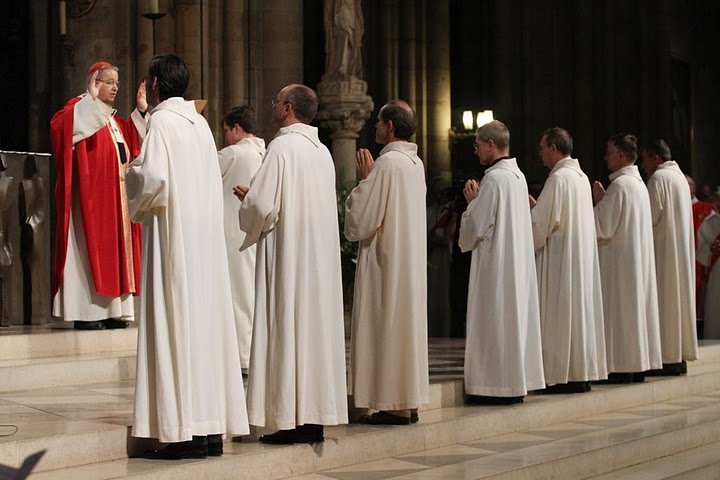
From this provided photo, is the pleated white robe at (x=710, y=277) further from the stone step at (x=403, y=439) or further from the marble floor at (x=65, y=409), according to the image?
the marble floor at (x=65, y=409)

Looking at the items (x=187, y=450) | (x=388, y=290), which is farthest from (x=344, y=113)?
(x=187, y=450)

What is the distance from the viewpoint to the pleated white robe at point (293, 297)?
A: 6.77m

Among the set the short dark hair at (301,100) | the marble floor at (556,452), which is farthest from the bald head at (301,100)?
the marble floor at (556,452)

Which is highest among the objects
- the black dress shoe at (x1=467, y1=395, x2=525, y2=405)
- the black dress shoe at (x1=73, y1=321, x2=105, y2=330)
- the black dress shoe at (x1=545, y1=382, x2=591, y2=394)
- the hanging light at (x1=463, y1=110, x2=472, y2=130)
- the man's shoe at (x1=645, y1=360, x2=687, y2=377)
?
the hanging light at (x1=463, y1=110, x2=472, y2=130)

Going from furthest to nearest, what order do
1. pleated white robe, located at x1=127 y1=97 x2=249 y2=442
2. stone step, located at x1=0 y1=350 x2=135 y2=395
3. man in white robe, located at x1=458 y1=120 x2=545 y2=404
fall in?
man in white robe, located at x1=458 y1=120 x2=545 y2=404 < stone step, located at x1=0 y1=350 x2=135 y2=395 < pleated white robe, located at x1=127 y1=97 x2=249 y2=442

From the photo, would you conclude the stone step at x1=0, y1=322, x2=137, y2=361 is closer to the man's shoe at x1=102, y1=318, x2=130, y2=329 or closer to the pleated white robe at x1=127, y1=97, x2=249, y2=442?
the man's shoe at x1=102, y1=318, x2=130, y2=329

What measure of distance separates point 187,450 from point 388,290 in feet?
6.18

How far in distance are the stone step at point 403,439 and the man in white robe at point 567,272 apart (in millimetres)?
277

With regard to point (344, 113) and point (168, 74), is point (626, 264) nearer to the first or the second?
point (344, 113)

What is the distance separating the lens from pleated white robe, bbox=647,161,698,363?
10.9m

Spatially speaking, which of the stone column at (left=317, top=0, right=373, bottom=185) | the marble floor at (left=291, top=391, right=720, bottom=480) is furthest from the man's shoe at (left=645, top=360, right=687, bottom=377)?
the stone column at (left=317, top=0, right=373, bottom=185)

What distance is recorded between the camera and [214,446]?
21.0 ft

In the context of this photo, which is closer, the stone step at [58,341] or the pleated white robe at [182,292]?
the pleated white robe at [182,292]

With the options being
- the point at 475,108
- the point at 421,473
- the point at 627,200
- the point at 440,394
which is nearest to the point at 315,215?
the point at 421,473
